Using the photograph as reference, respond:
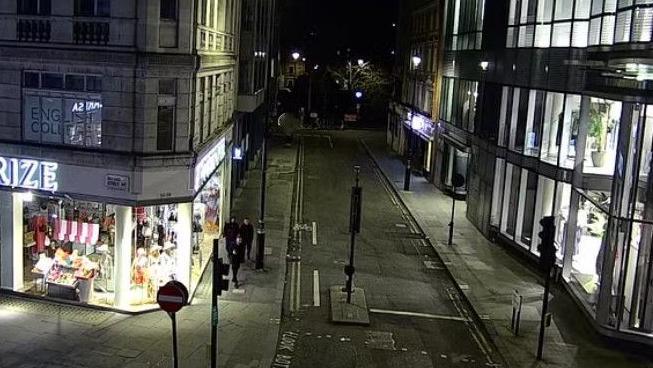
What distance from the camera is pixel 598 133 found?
2273 cm

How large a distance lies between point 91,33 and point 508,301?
45.8 ft

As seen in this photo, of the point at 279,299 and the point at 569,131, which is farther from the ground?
the point at 569,131

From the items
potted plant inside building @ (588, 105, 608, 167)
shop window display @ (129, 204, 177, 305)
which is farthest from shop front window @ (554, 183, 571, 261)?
shop window display @ (129, 204, 177, 305)

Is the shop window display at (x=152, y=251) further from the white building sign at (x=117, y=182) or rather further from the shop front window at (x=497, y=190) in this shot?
the shop front window at (x=497, y=190)

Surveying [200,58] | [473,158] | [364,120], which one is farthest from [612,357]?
[364,120]

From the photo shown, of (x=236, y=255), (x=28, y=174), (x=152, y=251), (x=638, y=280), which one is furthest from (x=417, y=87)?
(x=28, y=174)

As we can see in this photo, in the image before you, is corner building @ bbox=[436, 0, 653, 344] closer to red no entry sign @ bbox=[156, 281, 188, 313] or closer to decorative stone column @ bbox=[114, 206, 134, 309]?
red no entry sign @ bbox=[156, 281, 188, 313]

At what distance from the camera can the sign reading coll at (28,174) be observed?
19.2m

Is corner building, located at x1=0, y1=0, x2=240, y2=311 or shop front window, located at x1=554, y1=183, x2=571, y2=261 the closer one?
corner building, located at x1=0, y1=0, x2=240, y2=311

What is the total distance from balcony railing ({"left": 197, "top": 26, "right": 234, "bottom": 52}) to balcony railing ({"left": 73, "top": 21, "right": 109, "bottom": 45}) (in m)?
2.95

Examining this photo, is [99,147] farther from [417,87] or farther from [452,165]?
[417,87]

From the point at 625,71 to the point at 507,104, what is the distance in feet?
37.6

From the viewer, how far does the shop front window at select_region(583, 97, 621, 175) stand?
2208cm

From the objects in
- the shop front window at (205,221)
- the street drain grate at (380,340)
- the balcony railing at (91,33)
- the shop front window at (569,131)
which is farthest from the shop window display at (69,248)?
the shop front window at (569,131)
